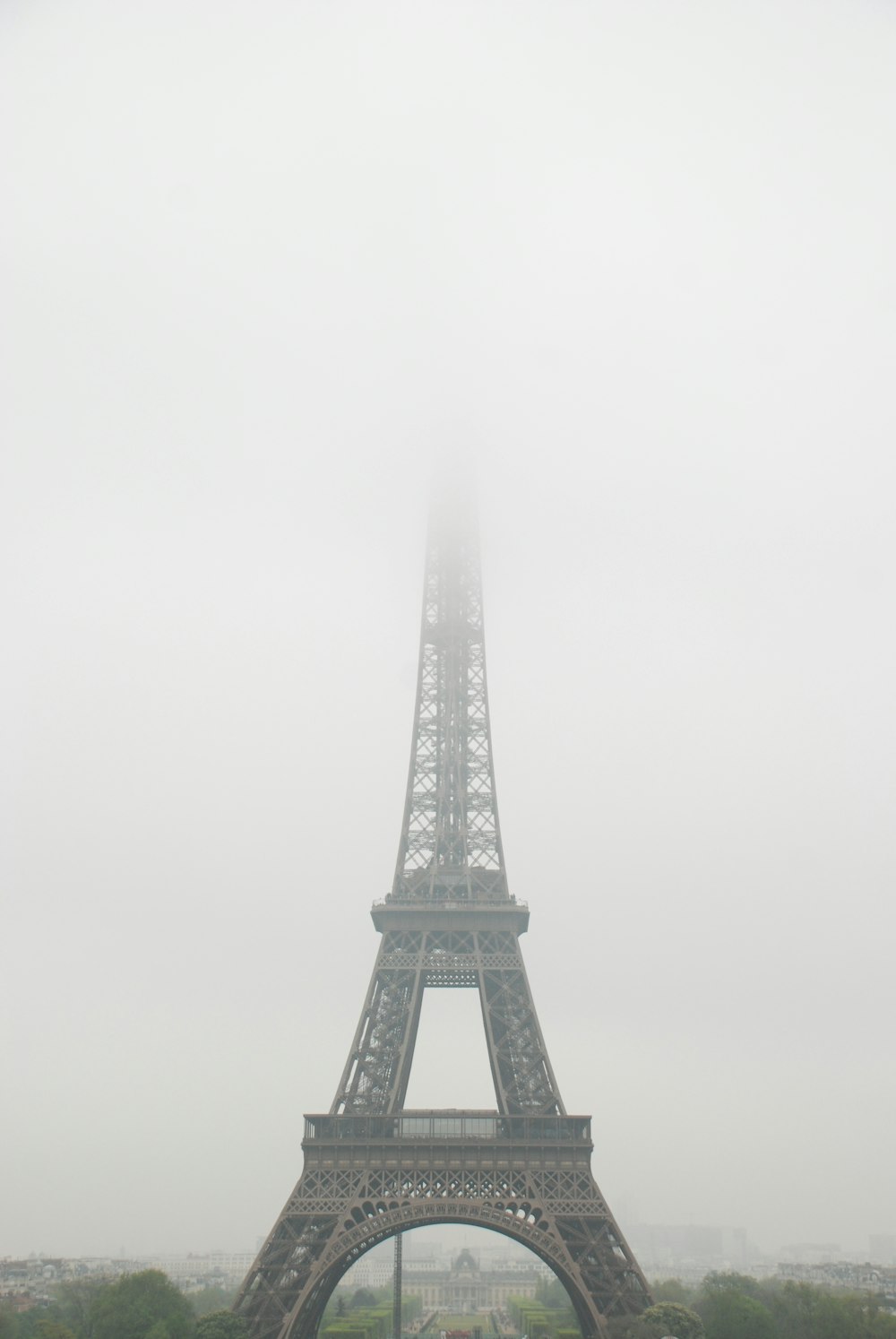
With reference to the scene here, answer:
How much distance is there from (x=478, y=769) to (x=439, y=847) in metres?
5.39

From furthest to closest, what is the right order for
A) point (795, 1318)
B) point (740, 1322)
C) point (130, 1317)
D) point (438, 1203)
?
1. point (795, 1318)
2. point (130, 1317)
3. point (740, 1322)
4. point (438, 1203)

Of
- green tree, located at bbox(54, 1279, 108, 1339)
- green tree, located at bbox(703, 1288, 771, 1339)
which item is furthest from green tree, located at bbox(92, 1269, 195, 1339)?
green tree, located at bbox(703, 1288, 771, 1339)

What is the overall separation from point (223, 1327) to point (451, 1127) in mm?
13499

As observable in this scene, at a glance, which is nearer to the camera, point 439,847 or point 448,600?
point 439,847

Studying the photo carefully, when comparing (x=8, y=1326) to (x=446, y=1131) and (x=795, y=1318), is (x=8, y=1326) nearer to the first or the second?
(x=446, y=1131)

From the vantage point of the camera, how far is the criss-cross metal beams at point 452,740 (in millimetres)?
66125

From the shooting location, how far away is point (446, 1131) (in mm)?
56312

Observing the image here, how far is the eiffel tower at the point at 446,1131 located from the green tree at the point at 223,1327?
0.54 m

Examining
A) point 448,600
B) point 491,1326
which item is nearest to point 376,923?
point 448,600

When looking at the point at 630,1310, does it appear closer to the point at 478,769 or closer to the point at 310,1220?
the point at 310,1220

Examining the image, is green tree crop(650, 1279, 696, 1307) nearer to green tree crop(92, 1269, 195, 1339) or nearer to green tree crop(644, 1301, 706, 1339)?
green tree crop(92, 1269, 195, 1339)

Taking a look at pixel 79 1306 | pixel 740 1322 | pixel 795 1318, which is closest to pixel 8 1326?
pixel 79 1306

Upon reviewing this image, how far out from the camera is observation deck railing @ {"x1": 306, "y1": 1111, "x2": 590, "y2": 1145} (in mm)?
55750

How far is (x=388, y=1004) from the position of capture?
203ft
